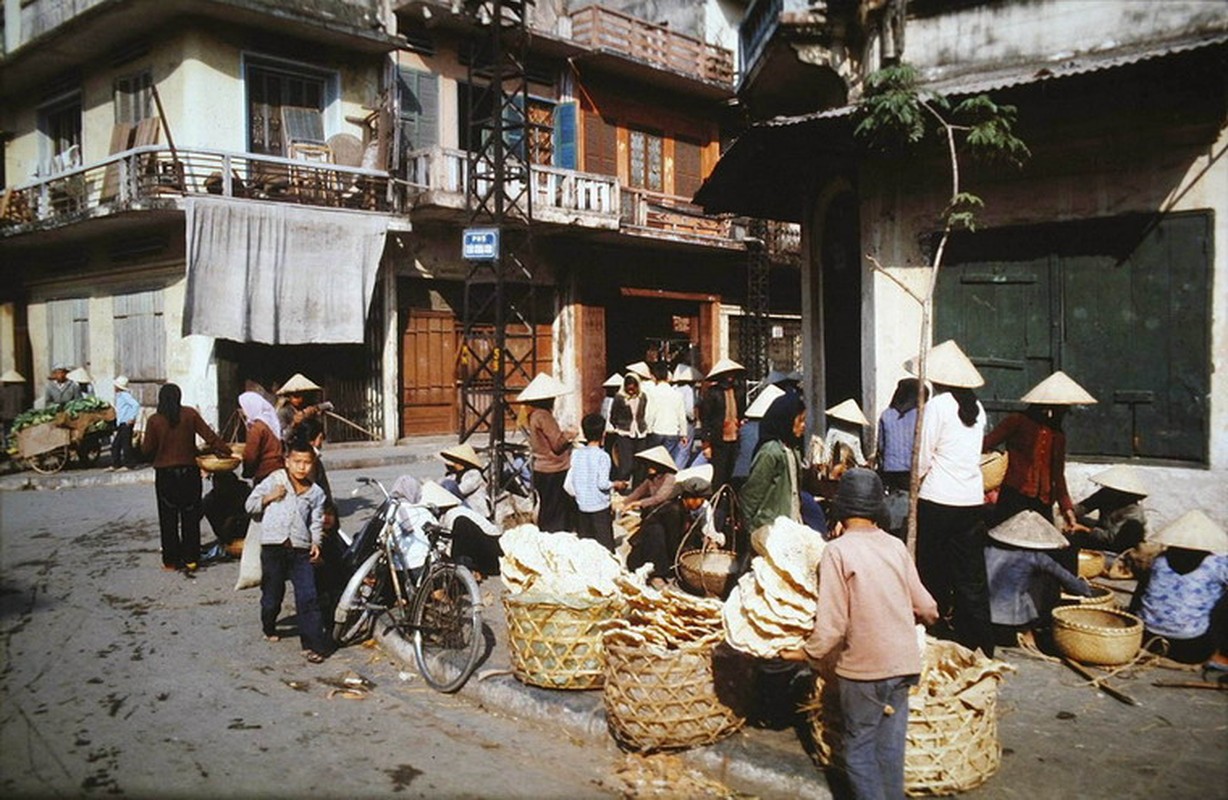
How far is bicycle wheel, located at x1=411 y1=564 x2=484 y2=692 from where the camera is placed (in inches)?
219

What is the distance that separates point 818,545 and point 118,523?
9793mm

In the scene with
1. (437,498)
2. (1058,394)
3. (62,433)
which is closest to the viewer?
(1058,394)

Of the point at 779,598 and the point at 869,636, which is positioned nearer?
the point at 869,636

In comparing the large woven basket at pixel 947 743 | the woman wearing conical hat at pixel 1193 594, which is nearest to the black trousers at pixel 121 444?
the large woven basket at pixel 947 743

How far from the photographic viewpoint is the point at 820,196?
1124 cm

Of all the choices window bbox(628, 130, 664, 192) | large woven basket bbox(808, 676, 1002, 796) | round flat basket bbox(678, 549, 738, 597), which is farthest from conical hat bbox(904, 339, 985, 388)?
window bbox(628, 130, 664, 192)

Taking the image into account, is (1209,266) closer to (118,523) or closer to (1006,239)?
(1006,239)

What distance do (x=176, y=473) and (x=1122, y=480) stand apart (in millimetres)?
8505

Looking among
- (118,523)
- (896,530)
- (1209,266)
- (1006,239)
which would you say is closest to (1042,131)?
(1006,239)

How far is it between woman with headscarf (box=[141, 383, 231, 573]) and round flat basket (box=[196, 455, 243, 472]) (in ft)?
0.75

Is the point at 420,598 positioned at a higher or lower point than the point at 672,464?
lower

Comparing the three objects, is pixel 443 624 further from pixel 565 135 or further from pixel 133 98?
pixel 565 135

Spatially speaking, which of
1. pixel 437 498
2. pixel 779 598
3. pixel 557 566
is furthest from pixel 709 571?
pixel 779 598

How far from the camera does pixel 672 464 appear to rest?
26.1 feet
